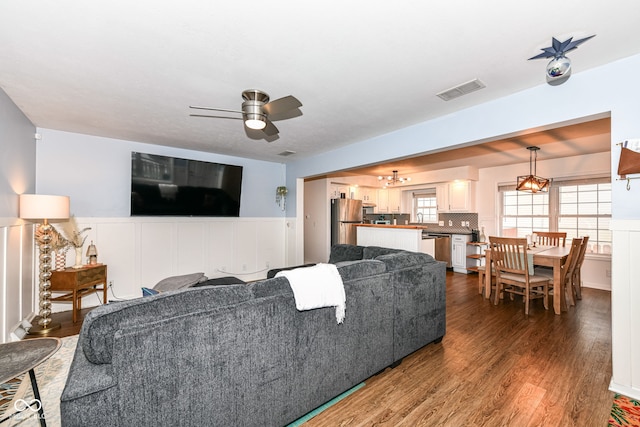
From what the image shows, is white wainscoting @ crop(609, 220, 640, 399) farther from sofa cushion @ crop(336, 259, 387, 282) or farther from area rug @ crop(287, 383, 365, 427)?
area rug @ crop(287, 383, 365, 427)

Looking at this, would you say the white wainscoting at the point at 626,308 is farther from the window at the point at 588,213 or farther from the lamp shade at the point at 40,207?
the lamp shade at the point at 40,207

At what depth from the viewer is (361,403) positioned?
199 cm

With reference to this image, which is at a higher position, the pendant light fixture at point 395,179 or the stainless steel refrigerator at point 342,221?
the pendant light fixture at point 395,179

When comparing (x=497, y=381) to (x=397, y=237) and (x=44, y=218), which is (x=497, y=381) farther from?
(x=44, y=218)

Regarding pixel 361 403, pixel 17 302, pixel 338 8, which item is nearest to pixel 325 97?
pixel 338 8

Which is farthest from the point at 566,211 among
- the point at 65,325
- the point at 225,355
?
the point at 65,325

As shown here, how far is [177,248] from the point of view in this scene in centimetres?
487

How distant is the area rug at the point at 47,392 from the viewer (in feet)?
6.05

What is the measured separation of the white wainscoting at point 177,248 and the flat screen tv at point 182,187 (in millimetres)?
285

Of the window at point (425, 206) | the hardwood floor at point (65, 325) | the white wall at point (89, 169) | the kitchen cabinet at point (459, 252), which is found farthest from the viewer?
the window at point (425, 206)

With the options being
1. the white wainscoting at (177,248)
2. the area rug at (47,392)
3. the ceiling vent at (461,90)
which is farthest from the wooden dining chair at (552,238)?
the area rug at (47,392)

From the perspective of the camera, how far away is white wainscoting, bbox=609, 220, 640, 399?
2.04 meters

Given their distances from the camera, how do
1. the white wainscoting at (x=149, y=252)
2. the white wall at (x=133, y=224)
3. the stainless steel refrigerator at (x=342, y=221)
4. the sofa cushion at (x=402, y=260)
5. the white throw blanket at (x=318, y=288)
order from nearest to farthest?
the white throw blanket at (x=318, y=288) < the sofa cushion at (x=402, y=260) < the white wainscoting at (x=149, y=252) < the white wall at (x=133, y=224) < the stainless steel refrigerator at (x=342, y=221)

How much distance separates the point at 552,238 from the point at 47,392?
7.07 meters
